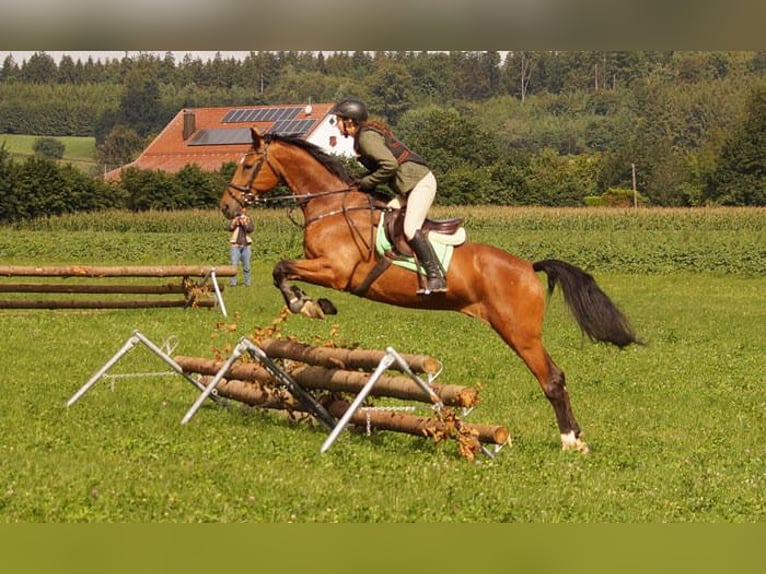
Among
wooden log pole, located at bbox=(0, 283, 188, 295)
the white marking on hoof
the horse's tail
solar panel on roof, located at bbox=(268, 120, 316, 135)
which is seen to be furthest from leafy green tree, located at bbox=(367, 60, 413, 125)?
the white marking on hoof

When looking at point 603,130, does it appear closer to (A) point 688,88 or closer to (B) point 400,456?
(A) point 688,88

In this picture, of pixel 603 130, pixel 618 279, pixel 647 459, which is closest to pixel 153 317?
pixel 647 459

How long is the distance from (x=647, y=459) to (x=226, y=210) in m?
4.88

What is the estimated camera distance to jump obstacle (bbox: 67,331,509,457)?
33.6 ft

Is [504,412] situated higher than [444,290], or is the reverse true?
[444,290]

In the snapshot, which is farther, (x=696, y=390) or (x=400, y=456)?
(x=696, y=390)

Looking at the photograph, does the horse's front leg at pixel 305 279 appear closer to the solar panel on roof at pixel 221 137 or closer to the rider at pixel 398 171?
the rider at pixel 398 171

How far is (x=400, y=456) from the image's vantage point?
10484 mm

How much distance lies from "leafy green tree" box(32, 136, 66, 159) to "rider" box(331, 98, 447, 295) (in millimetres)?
126627

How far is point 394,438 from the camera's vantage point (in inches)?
457

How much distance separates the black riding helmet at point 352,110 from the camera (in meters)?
11.2

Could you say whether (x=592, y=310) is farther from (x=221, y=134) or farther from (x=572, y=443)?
(x=221, y=134)

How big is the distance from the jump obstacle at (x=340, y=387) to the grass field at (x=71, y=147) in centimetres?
12381

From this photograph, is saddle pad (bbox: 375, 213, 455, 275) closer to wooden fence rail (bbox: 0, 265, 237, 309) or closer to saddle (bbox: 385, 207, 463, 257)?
saddle (bbox: 385, 207, 463, 257)
